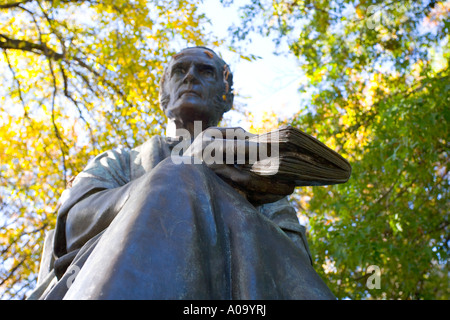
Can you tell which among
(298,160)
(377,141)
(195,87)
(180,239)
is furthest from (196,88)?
(377,141)

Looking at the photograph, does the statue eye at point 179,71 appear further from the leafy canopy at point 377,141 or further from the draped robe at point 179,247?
the leafy canopy at point 377,141

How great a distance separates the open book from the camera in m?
2.46

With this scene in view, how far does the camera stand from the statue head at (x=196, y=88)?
3758 mm

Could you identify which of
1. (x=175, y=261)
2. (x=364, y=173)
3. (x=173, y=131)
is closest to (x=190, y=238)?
(x=175, y=261)

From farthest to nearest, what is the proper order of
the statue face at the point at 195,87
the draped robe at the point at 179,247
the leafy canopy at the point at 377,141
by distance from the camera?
the leafy canopy at the point at 377,141
the statue face at the point at 195,87
the draped robe at the point at 179,247

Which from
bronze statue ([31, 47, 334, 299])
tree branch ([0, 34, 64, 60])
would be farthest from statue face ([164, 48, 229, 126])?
tree branch ([0, 34, 64, 60])

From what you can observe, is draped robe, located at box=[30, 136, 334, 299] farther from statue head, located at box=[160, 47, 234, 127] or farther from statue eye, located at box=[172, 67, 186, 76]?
statue eye, located at box=[172, 67, 186, 76]

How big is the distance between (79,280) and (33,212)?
675 centimetres

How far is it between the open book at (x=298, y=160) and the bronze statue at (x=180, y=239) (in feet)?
0.35

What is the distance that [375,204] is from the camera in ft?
23.4

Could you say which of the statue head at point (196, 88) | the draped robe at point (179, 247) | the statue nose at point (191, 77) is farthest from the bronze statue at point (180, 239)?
the statue nose at point (191, 77)

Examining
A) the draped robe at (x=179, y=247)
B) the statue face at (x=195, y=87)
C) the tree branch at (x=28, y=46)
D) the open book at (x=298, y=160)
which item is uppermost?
the tree branch at (x=28, y=46)

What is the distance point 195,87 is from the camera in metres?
3.77

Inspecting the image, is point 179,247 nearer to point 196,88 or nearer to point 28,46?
point 196,88
